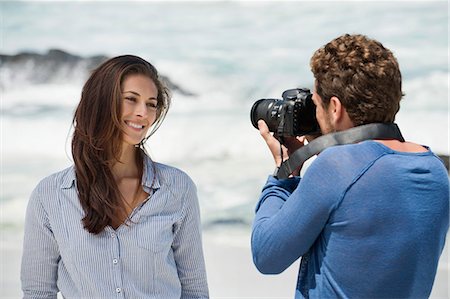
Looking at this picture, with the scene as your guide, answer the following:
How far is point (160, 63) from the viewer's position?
557 cm

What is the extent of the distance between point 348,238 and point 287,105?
0.34 metres

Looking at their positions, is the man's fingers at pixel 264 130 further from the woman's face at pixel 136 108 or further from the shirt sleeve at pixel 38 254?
the shirt sleeve at pixel 38 254

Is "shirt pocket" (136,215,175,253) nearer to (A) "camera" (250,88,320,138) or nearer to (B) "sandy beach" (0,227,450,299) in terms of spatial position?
(A) "camera" (250,88,320,138)

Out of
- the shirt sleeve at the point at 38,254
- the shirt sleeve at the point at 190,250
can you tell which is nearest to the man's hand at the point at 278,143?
the shirt sleeve at the point at 190,250

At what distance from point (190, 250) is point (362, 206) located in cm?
60

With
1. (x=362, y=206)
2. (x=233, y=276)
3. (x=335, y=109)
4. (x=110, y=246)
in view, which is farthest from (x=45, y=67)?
(x=362, y=206)

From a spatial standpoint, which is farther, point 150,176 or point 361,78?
point 150,176

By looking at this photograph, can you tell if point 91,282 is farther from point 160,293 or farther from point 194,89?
point 194,89

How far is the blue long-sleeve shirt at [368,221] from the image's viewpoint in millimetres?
1299

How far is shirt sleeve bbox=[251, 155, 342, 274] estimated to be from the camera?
1.31 meters

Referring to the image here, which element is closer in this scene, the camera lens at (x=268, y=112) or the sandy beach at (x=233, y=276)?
the camera lens at (x=268, y=112)

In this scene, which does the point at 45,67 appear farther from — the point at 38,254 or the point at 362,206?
the point at 362,206

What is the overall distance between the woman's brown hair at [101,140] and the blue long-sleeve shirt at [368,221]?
0.50 metres

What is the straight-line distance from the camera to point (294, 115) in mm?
1519
